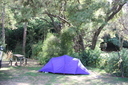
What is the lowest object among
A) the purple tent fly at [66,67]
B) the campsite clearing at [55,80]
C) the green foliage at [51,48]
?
the campsite clearing at [55,80]

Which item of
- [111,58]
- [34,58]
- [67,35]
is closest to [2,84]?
[111,58]

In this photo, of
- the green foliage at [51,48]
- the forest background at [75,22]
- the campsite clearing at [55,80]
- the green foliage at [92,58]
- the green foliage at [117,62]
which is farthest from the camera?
the green foliage at [92,58]

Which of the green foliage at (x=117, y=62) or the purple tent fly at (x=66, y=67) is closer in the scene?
the green foliage at (x=117, y=62)

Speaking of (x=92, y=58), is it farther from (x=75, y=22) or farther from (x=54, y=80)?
(x=54, y=80)

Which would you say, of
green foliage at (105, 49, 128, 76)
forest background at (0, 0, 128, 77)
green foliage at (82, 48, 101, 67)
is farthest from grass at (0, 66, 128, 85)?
green foliage at (82, 48, 101, 67)

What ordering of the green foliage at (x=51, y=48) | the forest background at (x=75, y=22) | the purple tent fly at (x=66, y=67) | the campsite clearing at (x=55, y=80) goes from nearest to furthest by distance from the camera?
the campsite clearing at (x=55, y=80) < the purple tent fly at (x=66, y=67) < the forest background at (x=75, y=22) < the green foliage at (x=51, y=48)

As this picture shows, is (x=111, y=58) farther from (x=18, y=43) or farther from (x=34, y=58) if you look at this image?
(x=18, y=43)

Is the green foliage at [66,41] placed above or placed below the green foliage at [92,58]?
above

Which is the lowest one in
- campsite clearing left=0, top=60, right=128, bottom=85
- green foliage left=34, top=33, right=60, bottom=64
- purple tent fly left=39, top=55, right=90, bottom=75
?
campsite clearing left=0, top=60, right=128, bottom=85

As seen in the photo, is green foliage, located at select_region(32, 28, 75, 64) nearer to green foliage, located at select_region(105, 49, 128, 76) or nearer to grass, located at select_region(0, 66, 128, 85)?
grass, located at select_region(0, 66, 128, 85)

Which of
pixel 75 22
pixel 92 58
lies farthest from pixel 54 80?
pixel 92 58

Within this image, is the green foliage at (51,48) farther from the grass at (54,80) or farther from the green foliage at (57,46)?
the grass at (54,80)

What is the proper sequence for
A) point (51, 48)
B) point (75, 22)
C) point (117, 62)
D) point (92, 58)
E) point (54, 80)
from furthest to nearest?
point (92, 58)
point (51, 48)
point (75, 22)
point (117, 62)
point (54, 80)

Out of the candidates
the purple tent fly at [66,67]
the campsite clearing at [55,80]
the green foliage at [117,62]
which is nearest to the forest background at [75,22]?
the green foliage at [117,62]
